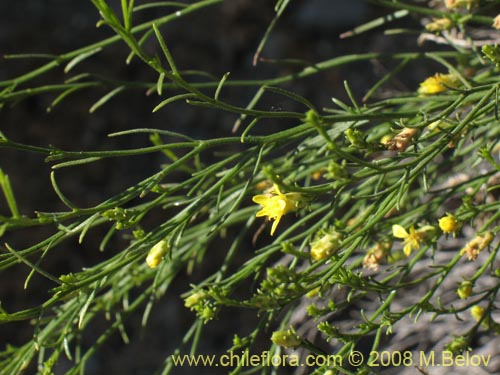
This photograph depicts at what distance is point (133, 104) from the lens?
2824 mm

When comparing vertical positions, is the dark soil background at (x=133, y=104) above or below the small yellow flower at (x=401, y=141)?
below

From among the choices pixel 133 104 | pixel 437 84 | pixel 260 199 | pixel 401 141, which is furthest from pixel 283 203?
pixel 133 104

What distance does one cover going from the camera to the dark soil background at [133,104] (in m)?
2.64

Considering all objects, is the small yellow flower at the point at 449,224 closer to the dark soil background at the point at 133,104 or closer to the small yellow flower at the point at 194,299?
the small yellow flower at the point at 194,299

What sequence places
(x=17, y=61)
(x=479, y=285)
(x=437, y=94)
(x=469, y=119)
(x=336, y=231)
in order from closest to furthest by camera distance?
(x=469, y=119), (x=336, y=231), (x=437, y=94), (x=479, y=285), (x=17, y=61)

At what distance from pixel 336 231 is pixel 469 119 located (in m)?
0.27

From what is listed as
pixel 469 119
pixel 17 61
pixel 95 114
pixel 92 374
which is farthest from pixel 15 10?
pixel 469 119

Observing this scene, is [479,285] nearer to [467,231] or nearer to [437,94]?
[467,231]

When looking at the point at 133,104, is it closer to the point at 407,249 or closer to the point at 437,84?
the point at 437,84

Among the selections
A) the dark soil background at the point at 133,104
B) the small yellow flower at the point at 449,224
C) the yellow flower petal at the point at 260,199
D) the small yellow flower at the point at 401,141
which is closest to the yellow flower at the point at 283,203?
A: the yellow flower petal at the point at 260,199

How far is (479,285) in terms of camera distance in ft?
4.96

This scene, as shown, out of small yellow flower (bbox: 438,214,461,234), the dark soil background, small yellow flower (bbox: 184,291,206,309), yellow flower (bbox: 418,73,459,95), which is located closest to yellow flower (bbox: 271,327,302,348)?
small yellow flower (bbox: 184,291,206,309)

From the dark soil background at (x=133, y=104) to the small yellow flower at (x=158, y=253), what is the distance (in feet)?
5.24

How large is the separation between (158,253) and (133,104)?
185 centimetres
